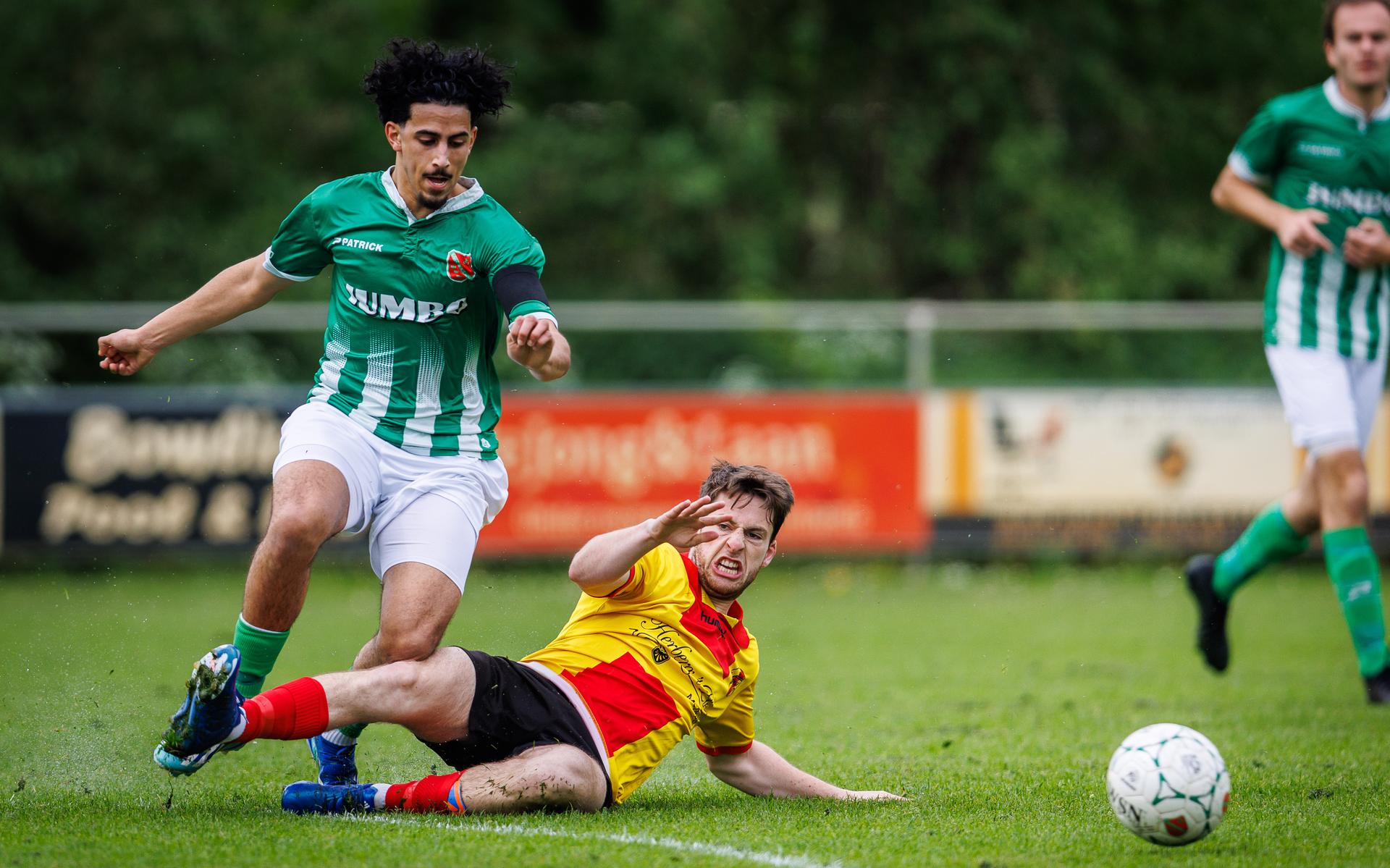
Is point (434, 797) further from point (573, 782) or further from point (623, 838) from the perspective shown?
point (623, 838)

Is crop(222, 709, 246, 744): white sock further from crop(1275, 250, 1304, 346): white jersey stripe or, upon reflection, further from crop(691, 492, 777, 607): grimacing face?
crop(1275, 250, 1304, 346): white jersey stripe

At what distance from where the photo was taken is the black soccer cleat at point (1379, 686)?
239 inches

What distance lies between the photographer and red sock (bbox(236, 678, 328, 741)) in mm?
4090

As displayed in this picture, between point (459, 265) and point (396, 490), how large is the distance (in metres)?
0.75

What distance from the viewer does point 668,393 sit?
12.6 meters

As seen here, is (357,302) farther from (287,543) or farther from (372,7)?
(372,7)

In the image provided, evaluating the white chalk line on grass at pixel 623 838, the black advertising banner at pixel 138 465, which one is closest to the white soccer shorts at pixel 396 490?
the white chalk line on grass at pixel 623 838

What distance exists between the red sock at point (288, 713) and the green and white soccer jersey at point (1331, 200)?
4436 mm

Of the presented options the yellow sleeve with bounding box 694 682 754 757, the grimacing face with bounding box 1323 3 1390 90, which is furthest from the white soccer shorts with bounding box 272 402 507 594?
the grimacing face with bounding box 1323 3 1390 90

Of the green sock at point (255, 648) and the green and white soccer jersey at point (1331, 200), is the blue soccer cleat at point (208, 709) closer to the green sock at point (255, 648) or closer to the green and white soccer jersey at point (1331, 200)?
the green sock at point (255, 648)

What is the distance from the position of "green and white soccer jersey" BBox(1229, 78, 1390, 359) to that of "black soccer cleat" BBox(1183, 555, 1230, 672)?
119cm

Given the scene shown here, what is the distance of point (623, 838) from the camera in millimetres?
4078

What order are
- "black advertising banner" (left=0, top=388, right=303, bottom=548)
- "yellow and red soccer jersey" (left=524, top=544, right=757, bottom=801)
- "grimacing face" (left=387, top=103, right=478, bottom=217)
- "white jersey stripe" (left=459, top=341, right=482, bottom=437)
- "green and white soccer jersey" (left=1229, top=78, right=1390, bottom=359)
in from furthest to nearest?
1. "black advertising banner" (left=0, top=388, right=303, bottom=548)
2. "green and white soccer jersey" (left=1229, top=78, right=1390, bottom=359)
3. "white jersey stripe" (left=459, top=341, right=482, bottom=437)
4. "grimacing face" (left=387, top=103, right=478, bottom=217)
5. "yellow and red soccer jersey" (left=524, top=544, right=757, bottom=801)

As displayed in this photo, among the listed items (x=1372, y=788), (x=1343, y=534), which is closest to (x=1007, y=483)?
(x=1343, y=534)
